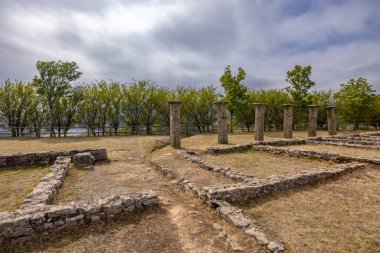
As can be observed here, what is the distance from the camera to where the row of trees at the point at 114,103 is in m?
23.9

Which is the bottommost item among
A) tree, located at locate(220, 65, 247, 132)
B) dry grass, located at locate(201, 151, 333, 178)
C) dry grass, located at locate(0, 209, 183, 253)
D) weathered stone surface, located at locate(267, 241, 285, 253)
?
dry grass, located at locate(0, 209, 183, 253)

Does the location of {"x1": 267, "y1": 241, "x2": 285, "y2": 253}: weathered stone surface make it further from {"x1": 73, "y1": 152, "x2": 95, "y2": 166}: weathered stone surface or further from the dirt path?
{"x1": 73, "y1": 152, "x2": 95, "y2": 166}: weathered stone surface

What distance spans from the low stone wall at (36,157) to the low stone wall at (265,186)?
25.5 feet

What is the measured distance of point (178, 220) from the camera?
5758 millimetres

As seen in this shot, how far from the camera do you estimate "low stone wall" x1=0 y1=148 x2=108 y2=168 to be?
37.4ft

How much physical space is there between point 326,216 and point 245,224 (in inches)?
81.6

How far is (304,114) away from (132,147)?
75.3ft

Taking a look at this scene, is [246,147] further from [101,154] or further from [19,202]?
[19,202]

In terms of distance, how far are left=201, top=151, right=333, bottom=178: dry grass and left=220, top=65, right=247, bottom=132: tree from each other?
14.0 m

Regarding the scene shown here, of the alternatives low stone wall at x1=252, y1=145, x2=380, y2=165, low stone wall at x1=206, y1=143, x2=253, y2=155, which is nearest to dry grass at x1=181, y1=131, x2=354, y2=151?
low stone wall at x1=206, y1=143, x2=253, y2=155

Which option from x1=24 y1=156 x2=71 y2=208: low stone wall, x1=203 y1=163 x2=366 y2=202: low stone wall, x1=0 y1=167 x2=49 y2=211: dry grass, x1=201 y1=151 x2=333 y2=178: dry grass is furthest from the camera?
x1=201 y1=151 x2=333 y2=178: dry grass

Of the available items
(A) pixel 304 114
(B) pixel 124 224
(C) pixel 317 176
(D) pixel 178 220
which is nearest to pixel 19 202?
(B) pixel 124 224

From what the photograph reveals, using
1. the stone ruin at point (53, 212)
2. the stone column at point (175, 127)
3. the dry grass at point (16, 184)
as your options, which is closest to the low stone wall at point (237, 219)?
the stone ruin at point (53, 212)

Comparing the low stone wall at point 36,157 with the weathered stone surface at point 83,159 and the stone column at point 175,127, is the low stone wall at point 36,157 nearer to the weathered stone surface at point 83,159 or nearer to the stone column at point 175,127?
the weathered stone surface at point 83,159
